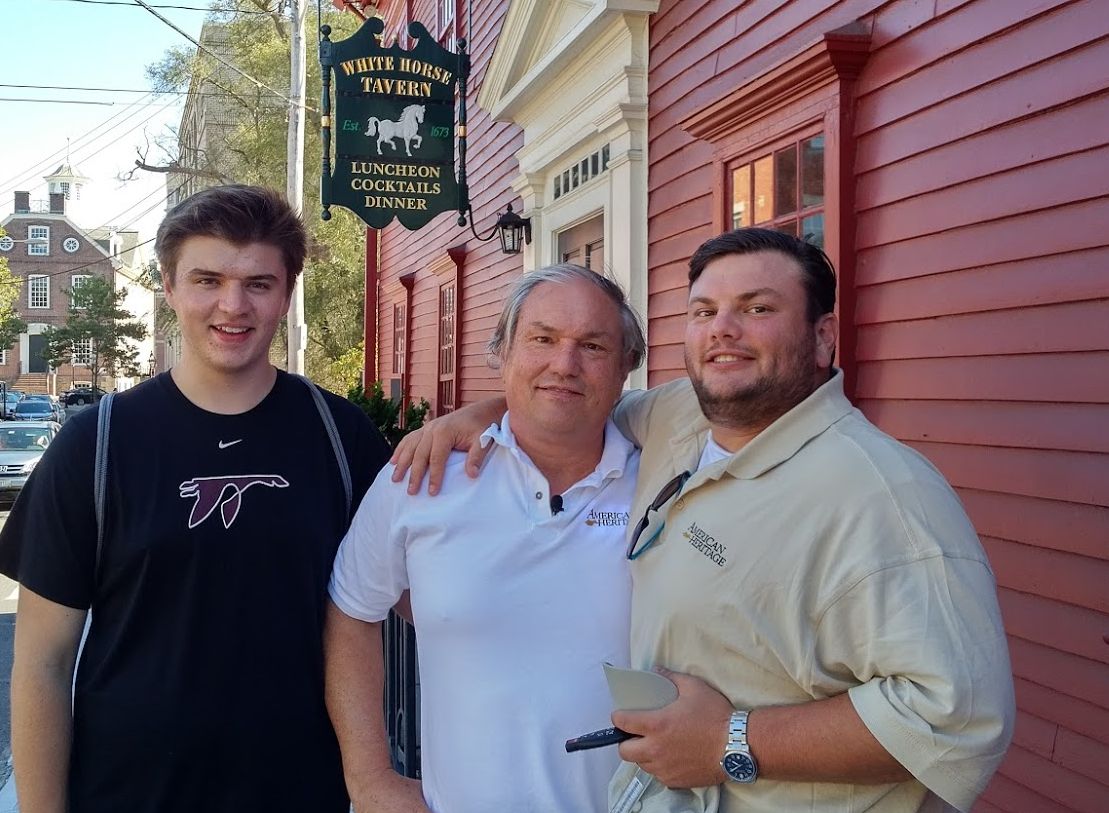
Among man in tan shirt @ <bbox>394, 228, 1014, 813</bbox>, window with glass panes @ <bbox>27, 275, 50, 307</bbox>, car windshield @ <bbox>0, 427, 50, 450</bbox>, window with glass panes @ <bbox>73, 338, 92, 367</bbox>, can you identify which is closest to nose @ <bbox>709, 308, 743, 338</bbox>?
man in tan shirt @ <bbox>394, 228, 1014, 813</bbox>

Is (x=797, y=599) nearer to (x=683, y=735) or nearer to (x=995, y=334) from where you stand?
(x=683, y=735)

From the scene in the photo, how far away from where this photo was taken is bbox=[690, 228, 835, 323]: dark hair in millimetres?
1757

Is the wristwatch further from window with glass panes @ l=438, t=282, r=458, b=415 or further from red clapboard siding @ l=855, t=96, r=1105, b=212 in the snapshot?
window with glass panes @ l=438, t=282, r=458, b=415

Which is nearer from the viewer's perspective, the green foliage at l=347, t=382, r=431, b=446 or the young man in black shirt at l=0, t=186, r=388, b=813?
the young man in black shirt at l=0, t=186, r=388, b=813

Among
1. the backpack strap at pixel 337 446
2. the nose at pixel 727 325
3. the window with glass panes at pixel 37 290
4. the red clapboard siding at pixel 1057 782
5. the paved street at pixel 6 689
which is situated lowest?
the paved street at pixel 6 689

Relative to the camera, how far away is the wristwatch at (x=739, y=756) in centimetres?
152

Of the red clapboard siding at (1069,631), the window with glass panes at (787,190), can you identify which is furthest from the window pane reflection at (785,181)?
the red clapboard siding at (1069,631)

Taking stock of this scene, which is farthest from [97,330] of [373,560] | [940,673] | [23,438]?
[940,673]

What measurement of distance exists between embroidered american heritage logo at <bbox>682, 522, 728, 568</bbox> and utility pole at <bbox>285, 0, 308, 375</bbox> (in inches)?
538

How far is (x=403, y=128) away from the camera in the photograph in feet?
28.2

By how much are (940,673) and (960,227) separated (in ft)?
8.96

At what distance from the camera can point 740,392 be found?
1.75 m

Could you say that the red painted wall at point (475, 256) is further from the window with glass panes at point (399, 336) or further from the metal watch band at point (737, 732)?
the metal watch band at point (737, 732)

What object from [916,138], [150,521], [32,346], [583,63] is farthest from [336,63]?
[32,346]
